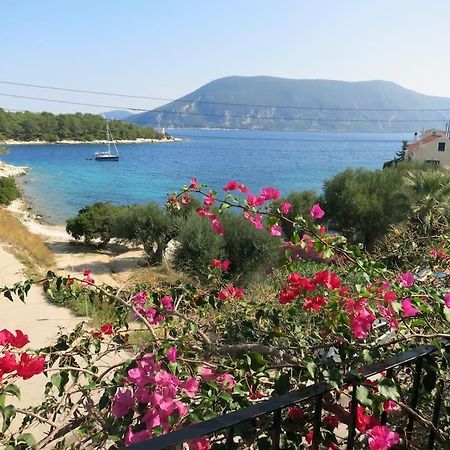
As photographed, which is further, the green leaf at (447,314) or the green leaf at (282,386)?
the green leaf at (447,314)

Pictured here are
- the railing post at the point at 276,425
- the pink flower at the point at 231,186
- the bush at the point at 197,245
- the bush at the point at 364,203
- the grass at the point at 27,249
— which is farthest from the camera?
the bush at the point at 364,203

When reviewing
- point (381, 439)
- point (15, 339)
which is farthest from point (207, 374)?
point (15, 339)

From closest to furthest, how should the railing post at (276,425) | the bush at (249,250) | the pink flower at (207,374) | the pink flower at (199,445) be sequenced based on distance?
the railing post at (276,425)
the pink flower at (199,445)
the pink flower at (207,374)
the bush at (249,250)

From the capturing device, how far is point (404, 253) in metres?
3.57

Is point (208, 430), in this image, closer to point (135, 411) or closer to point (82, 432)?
point (135, 411)

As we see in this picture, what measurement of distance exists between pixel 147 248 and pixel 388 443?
1786 cm

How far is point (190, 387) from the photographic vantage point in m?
1.41

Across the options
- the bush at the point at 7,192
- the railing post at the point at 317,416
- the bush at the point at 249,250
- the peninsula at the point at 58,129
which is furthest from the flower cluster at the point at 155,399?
the peninsula at the point at 58,129

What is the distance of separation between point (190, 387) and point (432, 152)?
4977 cm

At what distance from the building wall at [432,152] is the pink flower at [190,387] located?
47867mm

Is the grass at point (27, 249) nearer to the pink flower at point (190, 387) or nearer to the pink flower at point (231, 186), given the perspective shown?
the pink flower at point (231, 186)

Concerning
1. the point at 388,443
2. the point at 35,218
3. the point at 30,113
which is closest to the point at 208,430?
the point at 388,443

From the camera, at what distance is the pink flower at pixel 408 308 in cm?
152

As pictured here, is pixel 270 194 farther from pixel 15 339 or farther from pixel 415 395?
pixel 15 339
